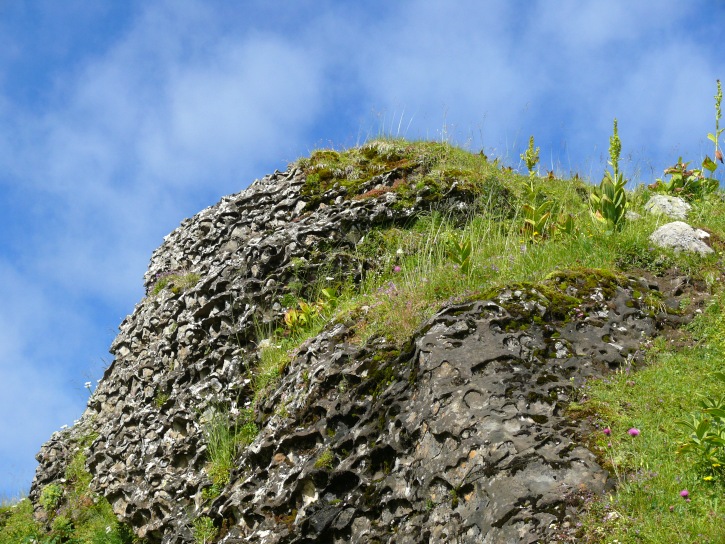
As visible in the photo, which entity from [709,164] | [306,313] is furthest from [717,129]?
[306,313]

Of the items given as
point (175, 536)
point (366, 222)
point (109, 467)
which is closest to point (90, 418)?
point (109, 467)

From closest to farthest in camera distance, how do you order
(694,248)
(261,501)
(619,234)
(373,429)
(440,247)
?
(373,429)
(261,501)
(694,248)
(619,234)
(440,247)

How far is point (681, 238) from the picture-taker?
8.84 m

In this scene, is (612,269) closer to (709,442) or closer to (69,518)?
(709,442)

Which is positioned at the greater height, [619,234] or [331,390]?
[619,234]

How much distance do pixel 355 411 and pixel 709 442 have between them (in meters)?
3.63

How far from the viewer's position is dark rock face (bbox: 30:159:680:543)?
18.4 feet

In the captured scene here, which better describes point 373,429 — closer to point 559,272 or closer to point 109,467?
point 559,272

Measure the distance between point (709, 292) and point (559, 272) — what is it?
5.98 ft

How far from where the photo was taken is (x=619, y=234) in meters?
9.27

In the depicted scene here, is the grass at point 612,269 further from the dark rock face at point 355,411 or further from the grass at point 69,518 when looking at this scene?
the grass at point 69,518

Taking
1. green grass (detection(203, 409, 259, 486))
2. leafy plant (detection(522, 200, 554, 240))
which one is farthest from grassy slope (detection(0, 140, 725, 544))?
green grass (detection(203, 409, 259, 486))

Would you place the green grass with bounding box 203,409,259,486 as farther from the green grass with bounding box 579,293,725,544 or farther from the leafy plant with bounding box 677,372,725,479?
the leafy plant with bounding box 677,372,725,479

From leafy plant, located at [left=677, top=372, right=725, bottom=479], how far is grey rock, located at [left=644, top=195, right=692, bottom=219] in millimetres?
6098
